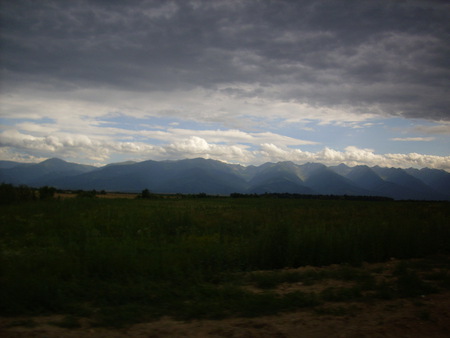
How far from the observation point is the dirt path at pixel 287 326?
16.0 feet

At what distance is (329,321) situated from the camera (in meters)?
5.48

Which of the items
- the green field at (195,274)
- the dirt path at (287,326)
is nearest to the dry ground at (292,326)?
the dirt path at (287,326)

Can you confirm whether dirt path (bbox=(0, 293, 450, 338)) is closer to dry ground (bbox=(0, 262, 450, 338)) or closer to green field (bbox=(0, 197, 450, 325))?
dry ground (bbox=(0, 262, 450, 338))

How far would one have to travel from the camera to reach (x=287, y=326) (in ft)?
17.1

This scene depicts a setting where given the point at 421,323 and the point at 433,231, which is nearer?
the point at 421,323

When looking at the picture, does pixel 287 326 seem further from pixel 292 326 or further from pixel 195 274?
pixel 195 274

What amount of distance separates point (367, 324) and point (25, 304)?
6746mm

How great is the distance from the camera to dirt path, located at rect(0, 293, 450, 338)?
487 centimetres

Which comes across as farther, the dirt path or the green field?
the green field

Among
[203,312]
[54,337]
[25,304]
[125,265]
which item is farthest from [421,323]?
[25,304]

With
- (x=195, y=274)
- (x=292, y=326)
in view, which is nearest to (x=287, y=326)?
(x=292, y=326)

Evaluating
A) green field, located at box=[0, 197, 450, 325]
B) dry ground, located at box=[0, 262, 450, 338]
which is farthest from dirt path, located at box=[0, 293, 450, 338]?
green field, located at box=[0, 197, 450, 325]

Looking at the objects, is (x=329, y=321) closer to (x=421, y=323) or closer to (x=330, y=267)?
(x=421, y=323)

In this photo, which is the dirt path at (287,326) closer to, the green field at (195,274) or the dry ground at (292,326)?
the dry ground at (292,326)
